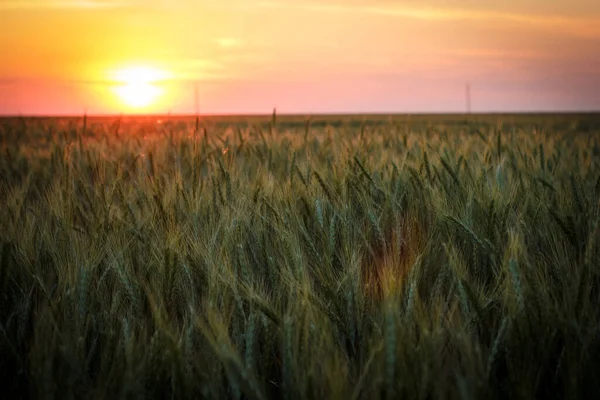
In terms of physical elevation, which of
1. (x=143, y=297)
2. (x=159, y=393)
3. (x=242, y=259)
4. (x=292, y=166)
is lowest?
(x=159, y=393)

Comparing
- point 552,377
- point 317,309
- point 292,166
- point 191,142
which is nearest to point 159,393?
point 317,309

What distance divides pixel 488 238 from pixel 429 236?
23cm

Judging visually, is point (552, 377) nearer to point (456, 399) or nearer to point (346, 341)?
point (456, 399)

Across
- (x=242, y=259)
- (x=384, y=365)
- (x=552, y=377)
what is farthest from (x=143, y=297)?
(x=552, y=377)

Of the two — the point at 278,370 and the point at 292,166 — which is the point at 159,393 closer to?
the point at 278,370

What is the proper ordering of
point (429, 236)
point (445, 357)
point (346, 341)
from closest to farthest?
point (445, 357) → point (346, 341) → point (429, 236)

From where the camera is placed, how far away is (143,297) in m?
1.67

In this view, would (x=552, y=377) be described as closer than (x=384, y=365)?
No

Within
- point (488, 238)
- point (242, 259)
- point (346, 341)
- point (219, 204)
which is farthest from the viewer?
point (219, 204)

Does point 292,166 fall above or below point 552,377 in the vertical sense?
above

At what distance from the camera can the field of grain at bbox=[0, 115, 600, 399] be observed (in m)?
1.15

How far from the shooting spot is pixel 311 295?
138 cm

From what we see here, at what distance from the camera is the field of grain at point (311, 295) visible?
1147mm

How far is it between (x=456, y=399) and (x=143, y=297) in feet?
3.18
